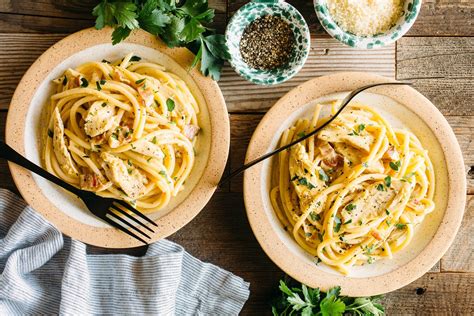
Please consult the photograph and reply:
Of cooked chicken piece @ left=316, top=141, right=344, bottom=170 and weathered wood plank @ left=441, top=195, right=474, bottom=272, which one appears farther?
weathered wood plank @ left=441, top=195, right=474, bottom=272

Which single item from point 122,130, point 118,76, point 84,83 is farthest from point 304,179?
point 84,83

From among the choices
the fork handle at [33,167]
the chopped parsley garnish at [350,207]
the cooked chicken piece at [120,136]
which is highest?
the cooked chicken piece at [120,136]

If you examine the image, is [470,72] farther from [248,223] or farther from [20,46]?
[20,46]

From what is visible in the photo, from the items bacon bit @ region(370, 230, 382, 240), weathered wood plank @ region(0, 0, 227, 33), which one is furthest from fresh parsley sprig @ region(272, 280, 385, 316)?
weathered wood plank @ region(0, 0, 227, 33)

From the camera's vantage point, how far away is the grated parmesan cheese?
2.51m

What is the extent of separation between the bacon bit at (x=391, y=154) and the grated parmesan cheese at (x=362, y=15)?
0.51 meters

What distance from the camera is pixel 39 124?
2.46m

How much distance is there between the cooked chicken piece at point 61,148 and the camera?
7.71 feet

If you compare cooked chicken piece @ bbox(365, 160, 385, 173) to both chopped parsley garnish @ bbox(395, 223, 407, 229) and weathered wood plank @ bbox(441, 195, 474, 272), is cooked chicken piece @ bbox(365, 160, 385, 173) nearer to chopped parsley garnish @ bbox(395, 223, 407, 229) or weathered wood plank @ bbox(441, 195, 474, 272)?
chopped parsley garnish @ bbox(395, 223, 407, 229)

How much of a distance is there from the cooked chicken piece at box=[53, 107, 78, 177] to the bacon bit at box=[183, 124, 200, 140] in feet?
1.60

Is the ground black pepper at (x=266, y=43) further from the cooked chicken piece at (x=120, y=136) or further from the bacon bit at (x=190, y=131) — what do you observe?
the cooked chicken piece at (x=120, y=136)

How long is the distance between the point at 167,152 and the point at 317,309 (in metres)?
0.93

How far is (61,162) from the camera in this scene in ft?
7.95

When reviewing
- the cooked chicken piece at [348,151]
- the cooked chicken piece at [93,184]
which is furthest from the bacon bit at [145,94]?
the cooked chicken piece at [348,151]
